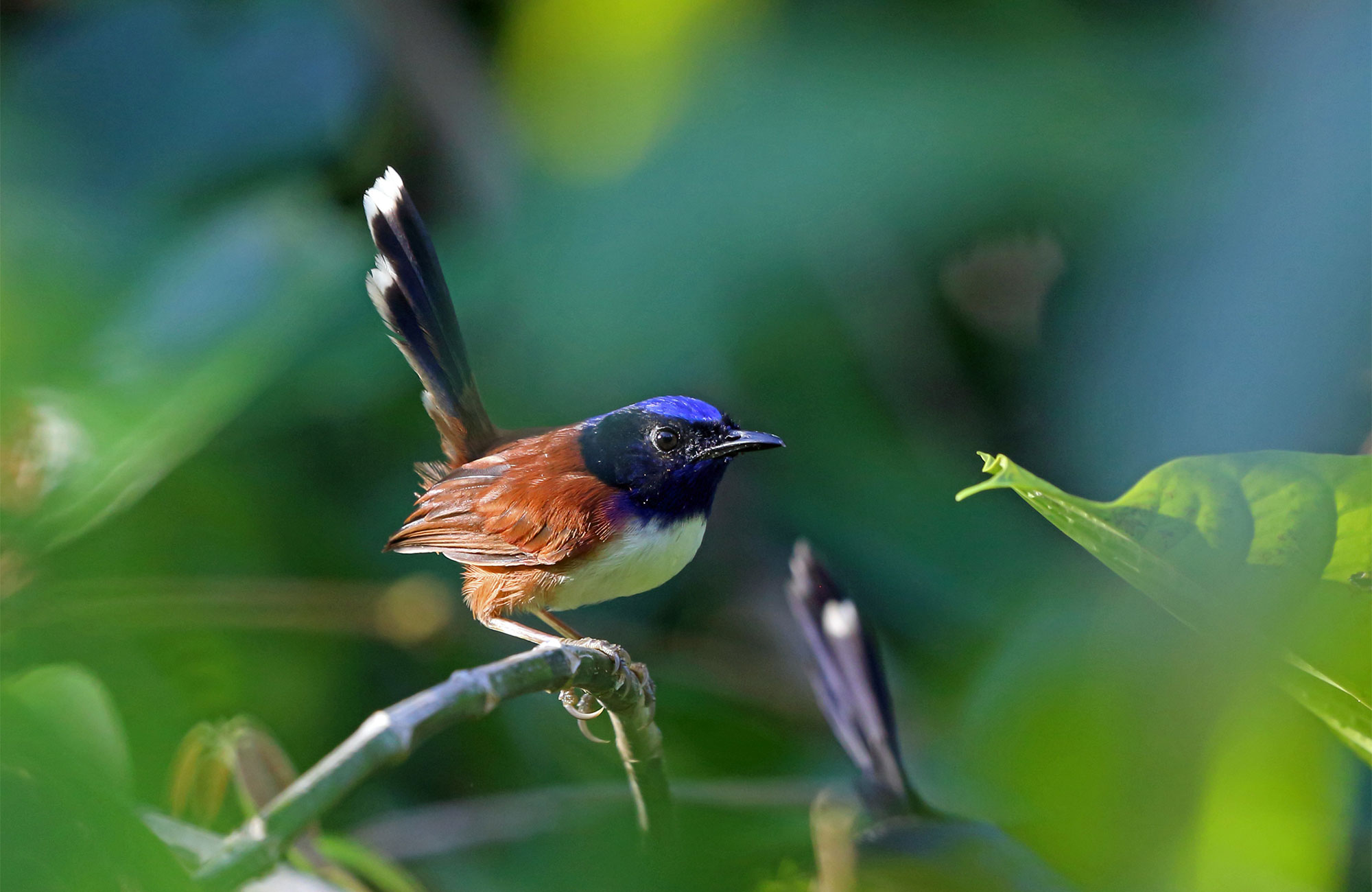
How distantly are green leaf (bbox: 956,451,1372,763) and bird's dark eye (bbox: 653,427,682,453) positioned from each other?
0.73 feet

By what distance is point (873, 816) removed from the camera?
3.29ft

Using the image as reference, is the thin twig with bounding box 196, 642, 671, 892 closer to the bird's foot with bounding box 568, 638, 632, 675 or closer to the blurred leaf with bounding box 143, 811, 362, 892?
the bird's foot with bounding box 568, 638, 632, 675

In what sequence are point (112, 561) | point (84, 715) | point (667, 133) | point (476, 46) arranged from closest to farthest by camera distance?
1. point (84, 715)
2. point (112, 561)
3. point (667, 133)
4. point (476, 46)

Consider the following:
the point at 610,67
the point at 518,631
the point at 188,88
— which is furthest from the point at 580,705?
the point at 188,88

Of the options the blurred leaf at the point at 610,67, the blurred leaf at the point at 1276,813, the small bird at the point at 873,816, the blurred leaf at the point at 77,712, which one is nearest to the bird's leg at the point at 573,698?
the small bird at the point at 873,816

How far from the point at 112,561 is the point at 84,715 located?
1.78 ft

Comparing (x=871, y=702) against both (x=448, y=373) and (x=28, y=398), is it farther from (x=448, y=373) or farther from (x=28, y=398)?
(x=28, y=398)

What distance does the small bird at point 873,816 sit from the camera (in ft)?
2.83

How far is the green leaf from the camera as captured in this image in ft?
2.18

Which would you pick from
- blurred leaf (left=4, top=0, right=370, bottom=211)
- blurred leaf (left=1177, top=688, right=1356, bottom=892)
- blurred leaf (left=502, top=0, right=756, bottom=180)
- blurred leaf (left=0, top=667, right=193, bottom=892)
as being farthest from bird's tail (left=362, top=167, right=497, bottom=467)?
blurred leaf (left=4, top=0, right=370, bottom=211)

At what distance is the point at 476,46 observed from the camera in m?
1.69

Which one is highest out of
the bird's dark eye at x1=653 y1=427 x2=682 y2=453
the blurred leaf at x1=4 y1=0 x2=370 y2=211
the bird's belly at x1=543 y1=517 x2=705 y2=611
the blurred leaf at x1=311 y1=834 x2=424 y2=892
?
the blurred leaf at x1=4 y1=0 x2=370 y2=211

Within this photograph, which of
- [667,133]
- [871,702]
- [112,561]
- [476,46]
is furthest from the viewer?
[476,46]

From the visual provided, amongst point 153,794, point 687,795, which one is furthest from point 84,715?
point 687,795
